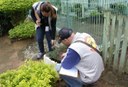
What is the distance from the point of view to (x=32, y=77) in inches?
157

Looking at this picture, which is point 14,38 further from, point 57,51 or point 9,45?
point 57,51

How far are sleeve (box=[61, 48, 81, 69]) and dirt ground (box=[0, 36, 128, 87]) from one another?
921mm

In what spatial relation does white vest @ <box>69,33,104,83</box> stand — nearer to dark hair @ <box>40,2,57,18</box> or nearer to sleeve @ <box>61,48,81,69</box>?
sleeve @ <box>61,48,81,69</box>

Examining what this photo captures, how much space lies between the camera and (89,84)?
4.40 m

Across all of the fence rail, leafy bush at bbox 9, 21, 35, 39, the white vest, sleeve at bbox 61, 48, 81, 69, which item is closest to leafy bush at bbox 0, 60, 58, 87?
sleeve at bbox 61, 48, 81, 69

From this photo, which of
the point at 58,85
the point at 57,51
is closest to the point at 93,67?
the point at 58,85

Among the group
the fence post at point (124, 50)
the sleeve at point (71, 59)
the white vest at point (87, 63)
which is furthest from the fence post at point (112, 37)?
the sleeve at point (71, 59)

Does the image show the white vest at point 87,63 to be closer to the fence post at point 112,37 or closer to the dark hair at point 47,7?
the fence post at point 112,37

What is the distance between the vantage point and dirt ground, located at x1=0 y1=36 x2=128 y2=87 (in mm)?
4734

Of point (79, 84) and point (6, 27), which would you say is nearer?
point (79, 84)

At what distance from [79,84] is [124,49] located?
1152 millimetres

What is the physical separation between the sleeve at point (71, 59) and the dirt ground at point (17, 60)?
0.92 meters

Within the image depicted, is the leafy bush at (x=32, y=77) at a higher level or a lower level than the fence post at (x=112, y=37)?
lower

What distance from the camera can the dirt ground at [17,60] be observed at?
4.73 meters
